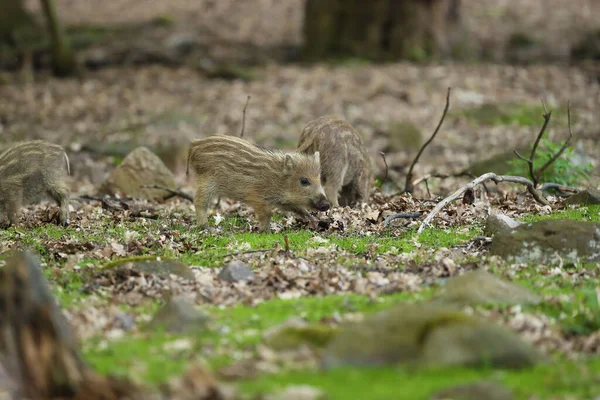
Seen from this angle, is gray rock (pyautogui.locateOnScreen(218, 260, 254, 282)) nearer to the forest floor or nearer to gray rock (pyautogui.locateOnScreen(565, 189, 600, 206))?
the forest floor

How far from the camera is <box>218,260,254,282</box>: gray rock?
926cm

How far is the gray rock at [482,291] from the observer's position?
26.2 ft

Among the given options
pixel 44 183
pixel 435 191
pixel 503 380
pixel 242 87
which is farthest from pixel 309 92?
pixel 503 380

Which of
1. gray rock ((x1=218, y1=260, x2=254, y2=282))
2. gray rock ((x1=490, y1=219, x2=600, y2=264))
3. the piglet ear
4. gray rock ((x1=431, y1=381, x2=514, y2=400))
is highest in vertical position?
gray rock ((x1=431, y1=381, x2=514, y2=400))

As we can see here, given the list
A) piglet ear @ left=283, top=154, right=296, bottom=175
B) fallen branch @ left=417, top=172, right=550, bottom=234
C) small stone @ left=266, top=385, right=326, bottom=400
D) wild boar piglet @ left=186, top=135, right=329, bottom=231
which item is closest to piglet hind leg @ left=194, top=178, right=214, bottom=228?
wild boar piglet @ left=186, top=135, right=329, bottom=231

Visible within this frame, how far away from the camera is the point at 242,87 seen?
24812 millimetres

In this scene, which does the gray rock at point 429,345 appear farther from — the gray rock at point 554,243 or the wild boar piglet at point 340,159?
the wild boar piglet at point 340,159

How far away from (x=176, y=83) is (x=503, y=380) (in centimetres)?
2053

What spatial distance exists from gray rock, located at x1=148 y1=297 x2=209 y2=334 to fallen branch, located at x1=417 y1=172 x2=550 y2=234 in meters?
4.11

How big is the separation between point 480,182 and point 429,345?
5.70 metres

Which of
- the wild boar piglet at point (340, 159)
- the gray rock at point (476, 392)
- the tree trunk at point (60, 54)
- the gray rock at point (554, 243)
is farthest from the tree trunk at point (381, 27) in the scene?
the gray rock at point (476, 392)

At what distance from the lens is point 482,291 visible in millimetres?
8086

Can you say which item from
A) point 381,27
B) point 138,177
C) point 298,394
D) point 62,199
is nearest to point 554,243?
point 298,394

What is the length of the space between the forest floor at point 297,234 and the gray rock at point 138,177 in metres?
0.49
